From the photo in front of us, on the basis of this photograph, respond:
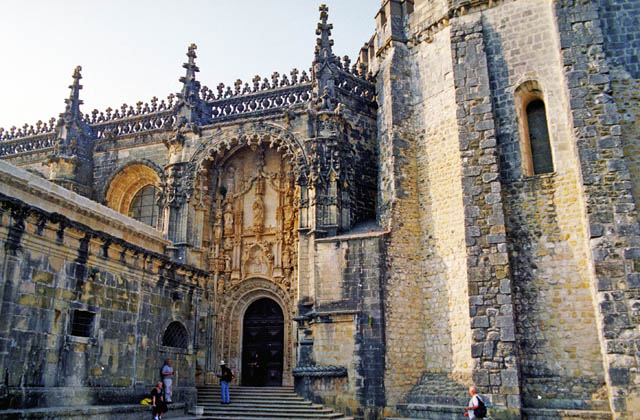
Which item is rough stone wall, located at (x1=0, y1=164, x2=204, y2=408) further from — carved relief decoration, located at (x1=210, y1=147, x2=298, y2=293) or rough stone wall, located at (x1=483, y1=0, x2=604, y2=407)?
rough stone wall, located at (x1=483, y1=0, x2=604, y2=407)

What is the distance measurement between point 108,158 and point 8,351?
11589 mm

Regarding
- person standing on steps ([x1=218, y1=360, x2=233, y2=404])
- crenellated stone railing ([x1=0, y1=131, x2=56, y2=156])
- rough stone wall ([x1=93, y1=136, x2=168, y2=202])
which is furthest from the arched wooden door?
crenellated stone railing ([x1=0, y1=131, x2=56, y2=156])

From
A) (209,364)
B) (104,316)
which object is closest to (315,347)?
(209,364)

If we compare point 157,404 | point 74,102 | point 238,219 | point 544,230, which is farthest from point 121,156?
point 544,230

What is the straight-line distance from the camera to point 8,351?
923 centimetres

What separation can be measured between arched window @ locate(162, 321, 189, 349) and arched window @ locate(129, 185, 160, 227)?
6120 millimetres

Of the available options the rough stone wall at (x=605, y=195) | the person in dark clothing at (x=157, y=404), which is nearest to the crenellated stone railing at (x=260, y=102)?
the rough stone wall at (x=605, y=195)

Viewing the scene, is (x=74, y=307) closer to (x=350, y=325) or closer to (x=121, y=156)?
(x=350, y=325)

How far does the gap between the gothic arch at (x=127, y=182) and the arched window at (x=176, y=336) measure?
6.18 meters

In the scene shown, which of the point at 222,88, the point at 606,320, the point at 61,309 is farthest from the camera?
the point at 222,88

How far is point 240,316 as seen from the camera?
17734 millimetres

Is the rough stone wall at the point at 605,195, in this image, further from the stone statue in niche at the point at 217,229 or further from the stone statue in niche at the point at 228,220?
the stone statue in niche at the point at 217,229

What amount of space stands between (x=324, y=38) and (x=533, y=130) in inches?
279

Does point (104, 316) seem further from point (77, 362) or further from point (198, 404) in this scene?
point (198, 404)
